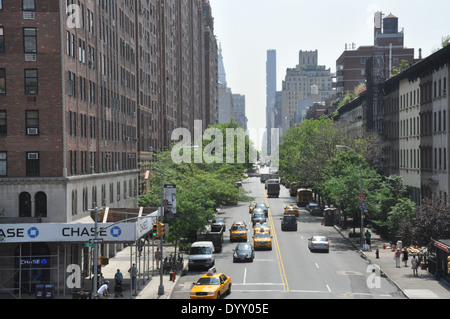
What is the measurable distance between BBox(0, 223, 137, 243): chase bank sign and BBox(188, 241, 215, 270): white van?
9.39 meters

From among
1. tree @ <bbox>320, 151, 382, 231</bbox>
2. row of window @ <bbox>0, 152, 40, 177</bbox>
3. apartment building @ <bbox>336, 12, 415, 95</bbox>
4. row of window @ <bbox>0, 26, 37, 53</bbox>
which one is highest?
apartment building @ <bbox>336, 12, 415, 95</bbox>

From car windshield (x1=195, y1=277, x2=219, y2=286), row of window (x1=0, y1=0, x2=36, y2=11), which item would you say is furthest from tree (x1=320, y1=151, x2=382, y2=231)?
row of window (x1=0, y1=0, x2=36, y2=11)

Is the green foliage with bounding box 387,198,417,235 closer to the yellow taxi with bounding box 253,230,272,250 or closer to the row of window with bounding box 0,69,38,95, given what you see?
the yellow taxi with bounding box 253,230,272,250

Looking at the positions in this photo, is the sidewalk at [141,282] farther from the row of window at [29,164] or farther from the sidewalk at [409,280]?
the sidewalk at [409,280]

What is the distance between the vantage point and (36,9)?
45.0 metres

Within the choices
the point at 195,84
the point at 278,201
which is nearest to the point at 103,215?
the point at 278,201

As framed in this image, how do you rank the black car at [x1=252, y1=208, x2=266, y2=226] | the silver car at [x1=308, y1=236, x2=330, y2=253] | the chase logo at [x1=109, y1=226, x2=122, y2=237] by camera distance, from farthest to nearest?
the black car at [x1=252, y1=208, x2=266, y2=226] < the silver car at [x1=308, y1=236, x2=330, y2=253] < the chase logo at [x1=109, y1=226, x2=122, y2=237]

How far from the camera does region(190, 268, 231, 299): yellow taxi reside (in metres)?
34.3

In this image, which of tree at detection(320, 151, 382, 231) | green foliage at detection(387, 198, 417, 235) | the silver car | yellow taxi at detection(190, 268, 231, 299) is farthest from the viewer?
tree at detection(320, 151, 382, 231)

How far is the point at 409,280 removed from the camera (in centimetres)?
4259

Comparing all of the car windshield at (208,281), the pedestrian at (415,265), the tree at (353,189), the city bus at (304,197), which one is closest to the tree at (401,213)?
the tree at (353,189)

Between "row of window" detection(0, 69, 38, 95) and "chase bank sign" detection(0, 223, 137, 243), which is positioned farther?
"row of window" detection(0, 69, 38, 95)

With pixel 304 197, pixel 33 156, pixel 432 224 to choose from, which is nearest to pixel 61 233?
pixel 33 156

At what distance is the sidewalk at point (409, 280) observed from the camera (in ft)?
123
